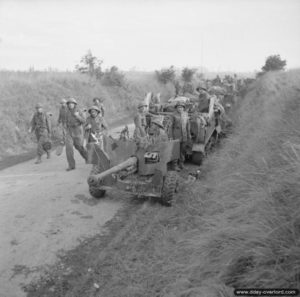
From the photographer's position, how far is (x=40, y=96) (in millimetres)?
16500

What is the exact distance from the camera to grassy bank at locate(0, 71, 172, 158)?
12.6 metres

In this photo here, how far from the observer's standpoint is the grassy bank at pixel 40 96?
1262 cm

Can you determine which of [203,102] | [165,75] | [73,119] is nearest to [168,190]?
[73,119]

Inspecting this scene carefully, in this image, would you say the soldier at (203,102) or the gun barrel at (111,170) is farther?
the soldier at (203,102)

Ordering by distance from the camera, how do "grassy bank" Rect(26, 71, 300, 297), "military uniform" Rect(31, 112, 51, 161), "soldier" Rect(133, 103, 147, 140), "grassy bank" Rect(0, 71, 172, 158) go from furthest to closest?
"grassy bank" Rect(0, 71, 172, 158)
"military uniform" Rect(31, 112, 51, 161)
"soldier" Rect(133, 103, 147, 140)
"grassy bank" Rect(26, 71, 300, 297)

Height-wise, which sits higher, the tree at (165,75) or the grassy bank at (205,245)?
the tree at (165,75)

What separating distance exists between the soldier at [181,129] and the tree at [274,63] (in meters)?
14.4

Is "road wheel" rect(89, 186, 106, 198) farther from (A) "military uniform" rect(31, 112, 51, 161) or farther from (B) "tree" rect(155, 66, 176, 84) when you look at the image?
(B) "tree" rect(155, 66, 176, 84)

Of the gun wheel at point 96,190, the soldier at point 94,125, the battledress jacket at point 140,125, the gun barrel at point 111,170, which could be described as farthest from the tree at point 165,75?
the gun barrel at point 111,170

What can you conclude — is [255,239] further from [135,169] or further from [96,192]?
[96,192]

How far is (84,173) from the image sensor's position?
26.9 ft

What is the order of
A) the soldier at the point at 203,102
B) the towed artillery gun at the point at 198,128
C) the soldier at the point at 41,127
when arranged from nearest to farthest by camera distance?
the towed artillery gun at the point at 198,128, the soldier at the point at 41,127, the soldier at the point at 203,102

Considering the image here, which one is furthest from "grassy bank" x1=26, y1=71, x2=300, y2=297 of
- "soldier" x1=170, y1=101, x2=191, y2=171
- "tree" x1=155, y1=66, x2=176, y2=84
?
"tree" x1=155, y1=66, x2=176, y2=84

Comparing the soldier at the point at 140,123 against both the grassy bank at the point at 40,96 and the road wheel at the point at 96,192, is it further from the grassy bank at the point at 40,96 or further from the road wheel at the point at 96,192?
the grassy bank at the point at 40,96
